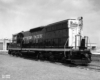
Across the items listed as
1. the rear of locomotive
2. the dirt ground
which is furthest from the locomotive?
the dirt ground

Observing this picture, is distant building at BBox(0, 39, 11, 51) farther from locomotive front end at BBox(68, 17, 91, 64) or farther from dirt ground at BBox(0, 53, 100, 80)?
dirt ground at BBox(0, 53, 100, 80)

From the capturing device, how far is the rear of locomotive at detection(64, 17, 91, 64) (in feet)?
41.4

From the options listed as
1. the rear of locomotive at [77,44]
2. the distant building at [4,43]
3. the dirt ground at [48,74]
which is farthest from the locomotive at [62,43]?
the distant building at [4,43]

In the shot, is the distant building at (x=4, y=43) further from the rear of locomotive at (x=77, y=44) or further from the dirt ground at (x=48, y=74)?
the dirt ground at (x=48, y=74)

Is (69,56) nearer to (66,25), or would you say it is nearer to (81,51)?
(81,51)

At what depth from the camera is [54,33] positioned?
15.2 m

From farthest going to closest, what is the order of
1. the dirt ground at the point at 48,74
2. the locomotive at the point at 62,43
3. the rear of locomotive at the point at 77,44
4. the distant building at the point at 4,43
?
1. the distant building at the point at 4,43
2. the locomotive at the point at 62,43
3. the rear of locomotive at the point at 77,44
4. the dirt ground at the point at 48,74

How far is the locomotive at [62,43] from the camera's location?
503 inches

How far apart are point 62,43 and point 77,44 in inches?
56.0

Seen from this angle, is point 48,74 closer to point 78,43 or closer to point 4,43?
point 78,43

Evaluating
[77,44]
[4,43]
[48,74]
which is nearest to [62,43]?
[77,44]

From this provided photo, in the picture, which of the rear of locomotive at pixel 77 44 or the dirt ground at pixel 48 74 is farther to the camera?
the rear of locomotive at pixel 77 44

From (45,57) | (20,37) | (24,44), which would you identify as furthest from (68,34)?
(20,37)

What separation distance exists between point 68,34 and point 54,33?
2152mm
